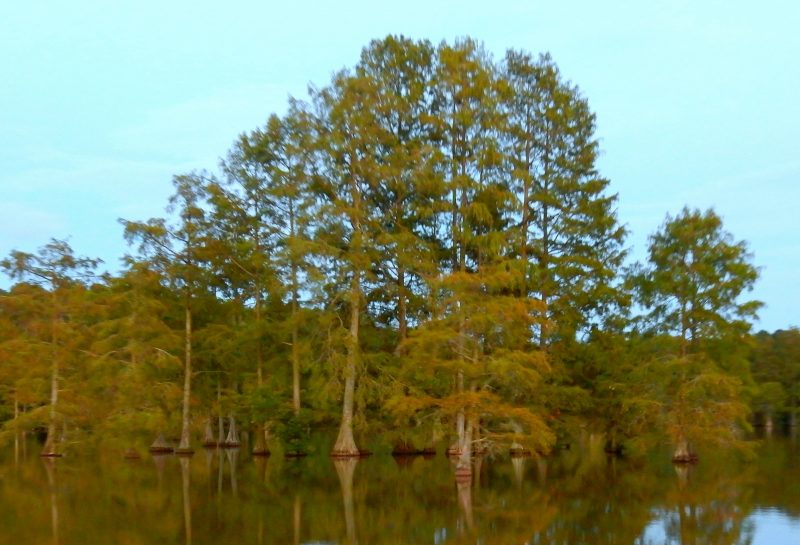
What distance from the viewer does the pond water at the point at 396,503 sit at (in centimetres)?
1655

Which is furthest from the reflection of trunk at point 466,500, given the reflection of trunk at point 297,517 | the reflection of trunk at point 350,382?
the reflection of trunk at point 350,382

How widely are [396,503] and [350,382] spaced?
13803mm

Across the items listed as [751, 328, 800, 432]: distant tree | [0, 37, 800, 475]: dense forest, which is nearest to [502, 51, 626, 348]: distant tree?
[0, 37, 800, 475]: dense forest

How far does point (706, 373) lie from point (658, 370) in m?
1.70

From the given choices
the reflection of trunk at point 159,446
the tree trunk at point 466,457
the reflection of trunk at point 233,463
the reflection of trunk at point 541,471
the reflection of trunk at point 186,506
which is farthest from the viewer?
the reflection of trunk at point 159,446

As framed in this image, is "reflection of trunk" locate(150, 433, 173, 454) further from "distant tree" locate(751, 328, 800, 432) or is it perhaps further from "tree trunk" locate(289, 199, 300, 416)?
"distant tree" locate(751, 328, 800, 432)

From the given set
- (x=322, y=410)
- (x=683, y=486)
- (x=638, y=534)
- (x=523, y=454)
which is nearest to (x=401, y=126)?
(x=322, y=410)

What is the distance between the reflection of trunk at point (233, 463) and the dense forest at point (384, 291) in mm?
1693

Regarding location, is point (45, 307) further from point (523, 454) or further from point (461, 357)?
point (523, 454)

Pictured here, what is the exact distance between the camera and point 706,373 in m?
32.2

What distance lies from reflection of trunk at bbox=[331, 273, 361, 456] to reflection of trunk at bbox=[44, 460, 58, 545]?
1064 cm

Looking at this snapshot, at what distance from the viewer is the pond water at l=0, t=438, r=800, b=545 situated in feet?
54.3

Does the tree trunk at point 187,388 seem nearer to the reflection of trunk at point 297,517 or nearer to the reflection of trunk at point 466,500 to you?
the reflection of trunk at point 466,500

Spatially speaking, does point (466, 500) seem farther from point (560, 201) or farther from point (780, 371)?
point (780, 371)
